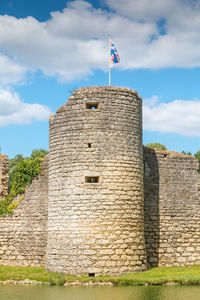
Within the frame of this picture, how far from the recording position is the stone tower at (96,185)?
17.8 meters

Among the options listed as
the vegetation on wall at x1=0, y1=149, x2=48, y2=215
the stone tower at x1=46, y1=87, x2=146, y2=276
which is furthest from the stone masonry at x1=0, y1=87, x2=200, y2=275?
the vegetation on wall at x1=0, y1=149, x2=48, y2=215

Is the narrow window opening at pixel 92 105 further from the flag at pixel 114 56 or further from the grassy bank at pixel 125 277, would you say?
the grassy bank at pixel 125 277

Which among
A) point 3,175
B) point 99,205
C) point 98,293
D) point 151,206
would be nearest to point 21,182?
point 3,175

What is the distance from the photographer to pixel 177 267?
68.4 ft

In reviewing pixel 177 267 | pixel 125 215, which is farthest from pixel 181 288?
pixel 177 267

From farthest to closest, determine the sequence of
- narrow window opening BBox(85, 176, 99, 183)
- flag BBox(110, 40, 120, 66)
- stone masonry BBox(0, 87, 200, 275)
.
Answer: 1. flag BBox(110, 40, 120, 66)
2. narrow window opening BBox(85, 176, 99, 183)
3. stone masonry BBox(0, 87, 200, 275)

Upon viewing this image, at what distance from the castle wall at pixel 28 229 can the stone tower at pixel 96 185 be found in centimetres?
213

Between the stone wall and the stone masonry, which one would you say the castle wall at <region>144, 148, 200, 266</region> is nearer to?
the stone masonry

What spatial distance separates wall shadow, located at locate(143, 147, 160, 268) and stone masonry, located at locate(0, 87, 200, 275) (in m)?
0.05

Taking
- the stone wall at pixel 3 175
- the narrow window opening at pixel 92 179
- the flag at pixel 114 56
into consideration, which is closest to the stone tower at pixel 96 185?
the narrow window opening at pixel 92 179

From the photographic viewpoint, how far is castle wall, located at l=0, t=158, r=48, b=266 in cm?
2105

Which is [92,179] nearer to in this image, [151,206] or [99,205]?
[99,205]

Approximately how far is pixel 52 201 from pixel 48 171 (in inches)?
84.7

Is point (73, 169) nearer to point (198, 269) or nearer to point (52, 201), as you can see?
point (52, 201)
